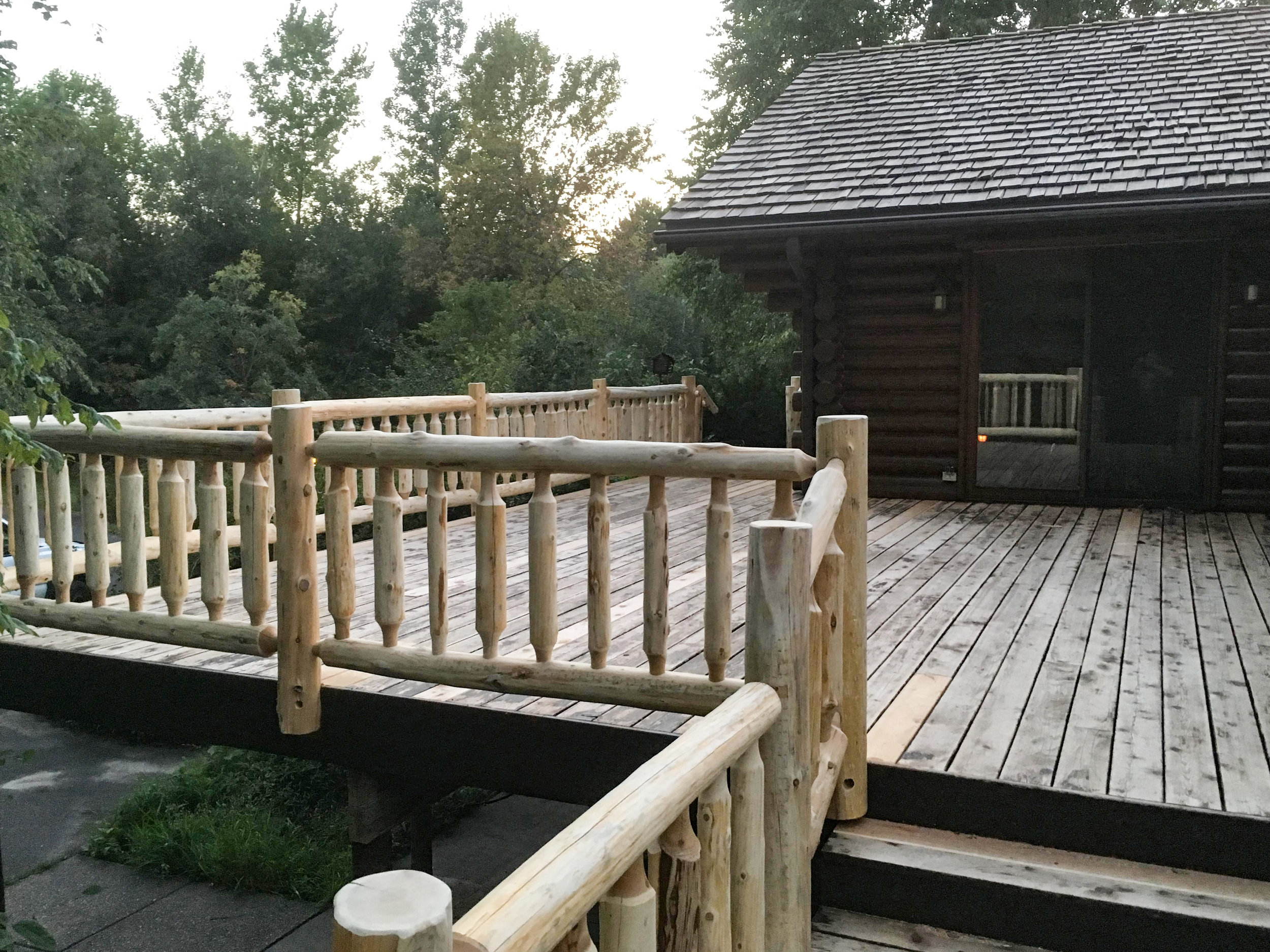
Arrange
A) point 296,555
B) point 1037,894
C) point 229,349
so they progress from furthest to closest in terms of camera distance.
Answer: point 229,349 → point 296,555 → point 1037,894

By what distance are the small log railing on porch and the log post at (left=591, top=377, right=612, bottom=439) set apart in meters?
4.76

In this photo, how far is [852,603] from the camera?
2977 mm

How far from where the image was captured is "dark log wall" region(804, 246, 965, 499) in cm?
852

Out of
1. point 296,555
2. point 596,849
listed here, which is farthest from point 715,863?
point 296,555

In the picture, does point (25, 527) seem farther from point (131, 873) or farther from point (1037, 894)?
point (131, 873)

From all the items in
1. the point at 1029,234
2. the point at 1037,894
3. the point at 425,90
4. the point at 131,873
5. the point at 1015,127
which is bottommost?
the point at 131,873

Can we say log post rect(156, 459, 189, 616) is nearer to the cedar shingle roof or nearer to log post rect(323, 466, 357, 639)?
log post rect(323, 466, 357, 639)

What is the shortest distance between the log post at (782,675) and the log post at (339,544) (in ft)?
4.92

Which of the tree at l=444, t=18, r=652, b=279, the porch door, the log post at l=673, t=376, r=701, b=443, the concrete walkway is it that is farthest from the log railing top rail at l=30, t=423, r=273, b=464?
the tree at l=444, t=18, r=652, b=279

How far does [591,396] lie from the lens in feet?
32.4

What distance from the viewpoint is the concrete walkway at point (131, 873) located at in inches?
281

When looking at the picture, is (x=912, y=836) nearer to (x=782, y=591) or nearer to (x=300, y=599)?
(x=782, y=591)

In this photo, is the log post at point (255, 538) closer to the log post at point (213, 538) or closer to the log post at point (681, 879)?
the log post at point (213, 538)

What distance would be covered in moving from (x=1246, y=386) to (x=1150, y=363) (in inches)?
112
